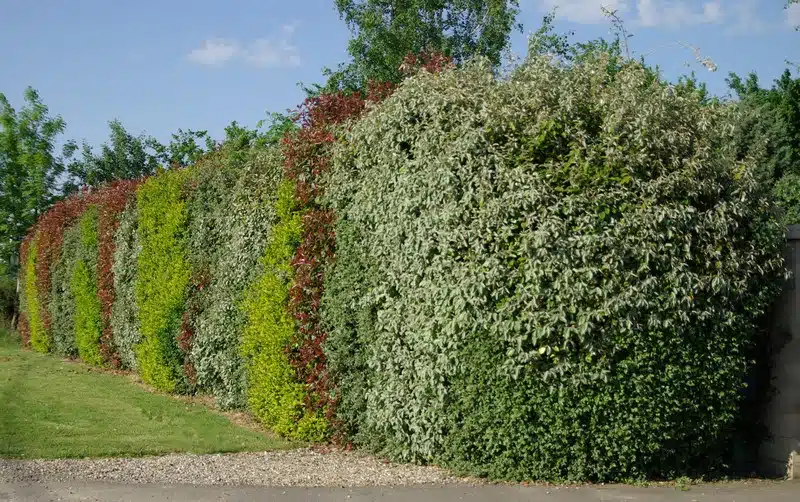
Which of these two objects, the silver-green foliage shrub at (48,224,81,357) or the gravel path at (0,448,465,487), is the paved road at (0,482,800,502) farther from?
A: the silver-green foliage shrub at (48,224,81,357)

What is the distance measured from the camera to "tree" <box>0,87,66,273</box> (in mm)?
36844

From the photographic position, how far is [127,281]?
1861 centimetres

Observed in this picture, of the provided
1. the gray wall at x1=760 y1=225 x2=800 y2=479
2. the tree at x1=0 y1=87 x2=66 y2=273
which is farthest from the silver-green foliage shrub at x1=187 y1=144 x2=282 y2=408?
the tree at x1=0 y1=87 x2=66 y2=273

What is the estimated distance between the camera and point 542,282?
796 centimetres

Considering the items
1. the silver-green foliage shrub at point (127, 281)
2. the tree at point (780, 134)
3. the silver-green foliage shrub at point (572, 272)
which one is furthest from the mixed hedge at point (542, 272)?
the silver-green foliage shrub at point (127, 281)

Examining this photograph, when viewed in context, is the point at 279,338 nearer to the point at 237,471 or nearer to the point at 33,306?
the point at 237,471

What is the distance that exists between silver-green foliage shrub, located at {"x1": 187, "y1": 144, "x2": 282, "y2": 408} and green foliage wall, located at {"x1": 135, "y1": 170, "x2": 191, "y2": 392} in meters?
0.51

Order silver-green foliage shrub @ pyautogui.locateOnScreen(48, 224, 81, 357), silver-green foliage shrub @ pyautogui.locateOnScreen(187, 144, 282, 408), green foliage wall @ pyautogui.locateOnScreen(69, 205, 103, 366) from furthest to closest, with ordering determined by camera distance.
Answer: silver-green foliage shrub @ pyautogui.locateOnScreen(48, 224, 81, 357), green foliage wall @ pyautogui.locateOnScreen(69, 205, 103, 366), silver-green foliage shrub @ pyautogui.locateOnScreen(187, 144, 282, 408)

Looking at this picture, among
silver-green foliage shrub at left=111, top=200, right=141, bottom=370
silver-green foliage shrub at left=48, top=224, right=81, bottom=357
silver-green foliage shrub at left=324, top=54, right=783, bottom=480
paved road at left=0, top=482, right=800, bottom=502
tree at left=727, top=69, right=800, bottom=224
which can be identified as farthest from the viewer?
silver-green foliage shrub at left=48, top=224, right=81, bottom=357

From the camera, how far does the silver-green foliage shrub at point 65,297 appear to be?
23594mm

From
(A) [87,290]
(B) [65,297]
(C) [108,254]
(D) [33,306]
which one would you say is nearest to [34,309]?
(D) [33,306]

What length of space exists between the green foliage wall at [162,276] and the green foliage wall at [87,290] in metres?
4.39

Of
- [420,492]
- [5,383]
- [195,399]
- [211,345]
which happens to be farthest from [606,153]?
[5,383]

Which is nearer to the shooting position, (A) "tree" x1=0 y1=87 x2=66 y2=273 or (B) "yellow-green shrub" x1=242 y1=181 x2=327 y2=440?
(B) "yellow-green shrub" x1=242 y1=181 x2=327 y2=440
